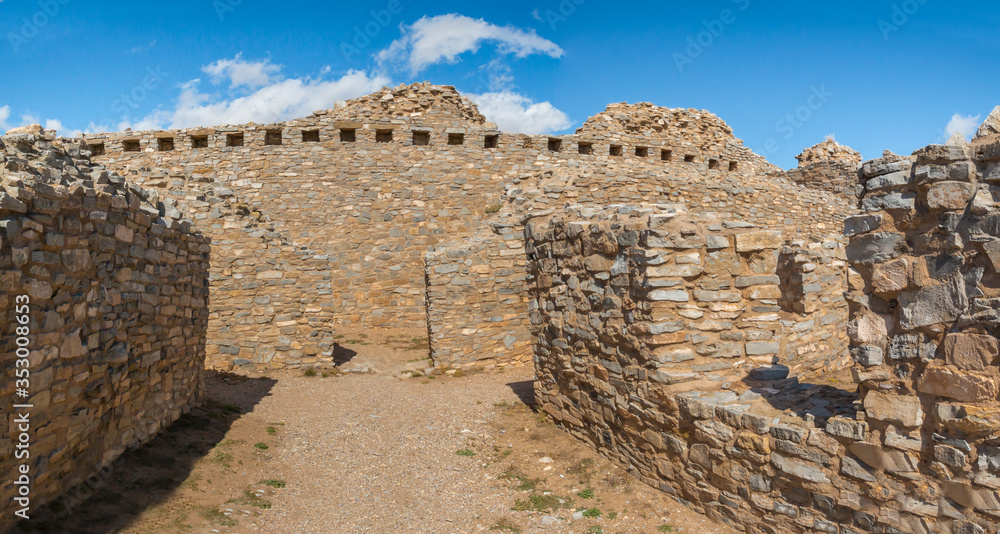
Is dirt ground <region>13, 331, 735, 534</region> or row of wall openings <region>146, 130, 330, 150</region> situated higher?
row of wall openings <region>146, 130, 330, 150</region>

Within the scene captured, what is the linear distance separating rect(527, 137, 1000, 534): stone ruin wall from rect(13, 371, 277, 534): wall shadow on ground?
4676mm

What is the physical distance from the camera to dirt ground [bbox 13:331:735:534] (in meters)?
4.92

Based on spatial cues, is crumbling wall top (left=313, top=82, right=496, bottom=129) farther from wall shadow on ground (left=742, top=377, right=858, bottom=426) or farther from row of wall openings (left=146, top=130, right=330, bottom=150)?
wall shadow on ground (left=742, top=377, right=858, bottom=426)

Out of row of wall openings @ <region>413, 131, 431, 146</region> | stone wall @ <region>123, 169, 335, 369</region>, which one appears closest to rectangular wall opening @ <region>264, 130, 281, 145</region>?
row of wall openings @ <region>413, 131, 431, 146</region>

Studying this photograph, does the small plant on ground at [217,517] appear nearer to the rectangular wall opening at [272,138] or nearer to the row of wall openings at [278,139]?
the row of wall openings at [278,139]

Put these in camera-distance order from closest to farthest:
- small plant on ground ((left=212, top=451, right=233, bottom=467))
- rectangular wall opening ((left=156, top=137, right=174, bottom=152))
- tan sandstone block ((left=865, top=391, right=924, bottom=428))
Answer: tan sandstone block ((left=865, top=391, right=924, bottom=428)) → small plant on ground ((left=212, top=451, right=233, bottom=467)) → rectangular wall opening ((left=156, top=137, right=174, bottom=152))

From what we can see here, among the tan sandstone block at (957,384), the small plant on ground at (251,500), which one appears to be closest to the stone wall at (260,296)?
the small plant on ground at (251,500)

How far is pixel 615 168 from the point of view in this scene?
14477mm

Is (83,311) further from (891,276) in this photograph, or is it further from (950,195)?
(950,195)

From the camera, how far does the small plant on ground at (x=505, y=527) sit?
513 cm

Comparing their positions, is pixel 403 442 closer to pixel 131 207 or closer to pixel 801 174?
pixel 131 207

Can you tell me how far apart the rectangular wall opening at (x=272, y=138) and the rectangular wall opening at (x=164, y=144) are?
313 cm

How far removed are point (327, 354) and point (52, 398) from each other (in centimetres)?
715

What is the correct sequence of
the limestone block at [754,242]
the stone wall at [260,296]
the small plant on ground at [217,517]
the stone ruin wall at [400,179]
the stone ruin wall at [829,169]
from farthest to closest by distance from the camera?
1. the stone ruin wall at [829,169]
2. the stone ruin wall at [400,179]
3. the stone wall at [260,296]
4. the limestone block at [754,242]
5. the small plant on ground at [217,517]
